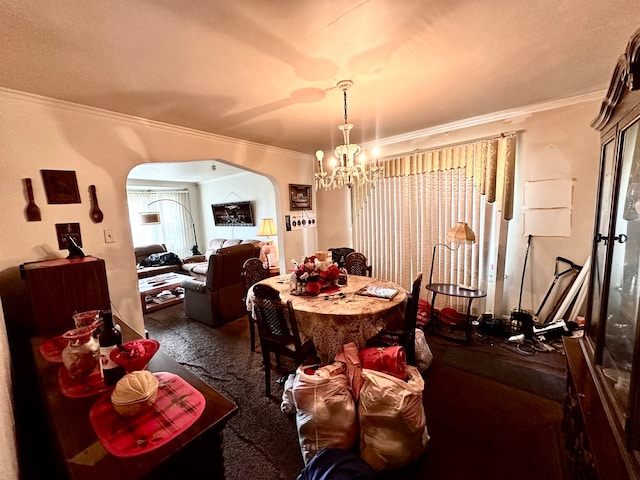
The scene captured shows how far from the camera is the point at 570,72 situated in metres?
2.00

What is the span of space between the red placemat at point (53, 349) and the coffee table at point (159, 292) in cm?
251

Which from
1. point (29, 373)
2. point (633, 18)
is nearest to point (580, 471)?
point (633, 18)

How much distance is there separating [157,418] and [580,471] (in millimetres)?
Answer: 1782

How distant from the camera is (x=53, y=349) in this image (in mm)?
1455

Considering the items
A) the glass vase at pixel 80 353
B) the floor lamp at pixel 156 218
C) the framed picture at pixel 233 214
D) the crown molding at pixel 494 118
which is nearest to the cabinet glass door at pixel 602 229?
the crown molding at pixel 494 118

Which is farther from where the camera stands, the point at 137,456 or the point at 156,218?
the point at 156,218

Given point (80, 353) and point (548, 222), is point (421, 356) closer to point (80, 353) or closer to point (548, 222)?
point (548, 222)

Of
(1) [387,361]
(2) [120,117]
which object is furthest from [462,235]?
(2) [120,117]

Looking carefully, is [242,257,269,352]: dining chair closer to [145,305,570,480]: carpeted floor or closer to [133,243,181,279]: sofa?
[145,305,570,480]: carpeted floor

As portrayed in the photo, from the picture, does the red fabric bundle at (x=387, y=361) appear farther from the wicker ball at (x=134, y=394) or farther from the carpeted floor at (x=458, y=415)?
the wicker ball at (x=134, y=394)

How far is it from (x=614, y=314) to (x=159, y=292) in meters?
5.19

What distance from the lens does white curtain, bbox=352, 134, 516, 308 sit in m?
2.98

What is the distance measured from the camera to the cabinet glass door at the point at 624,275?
0.97m

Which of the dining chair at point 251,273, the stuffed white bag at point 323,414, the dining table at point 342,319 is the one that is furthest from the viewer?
the dining chair at point 251,273
